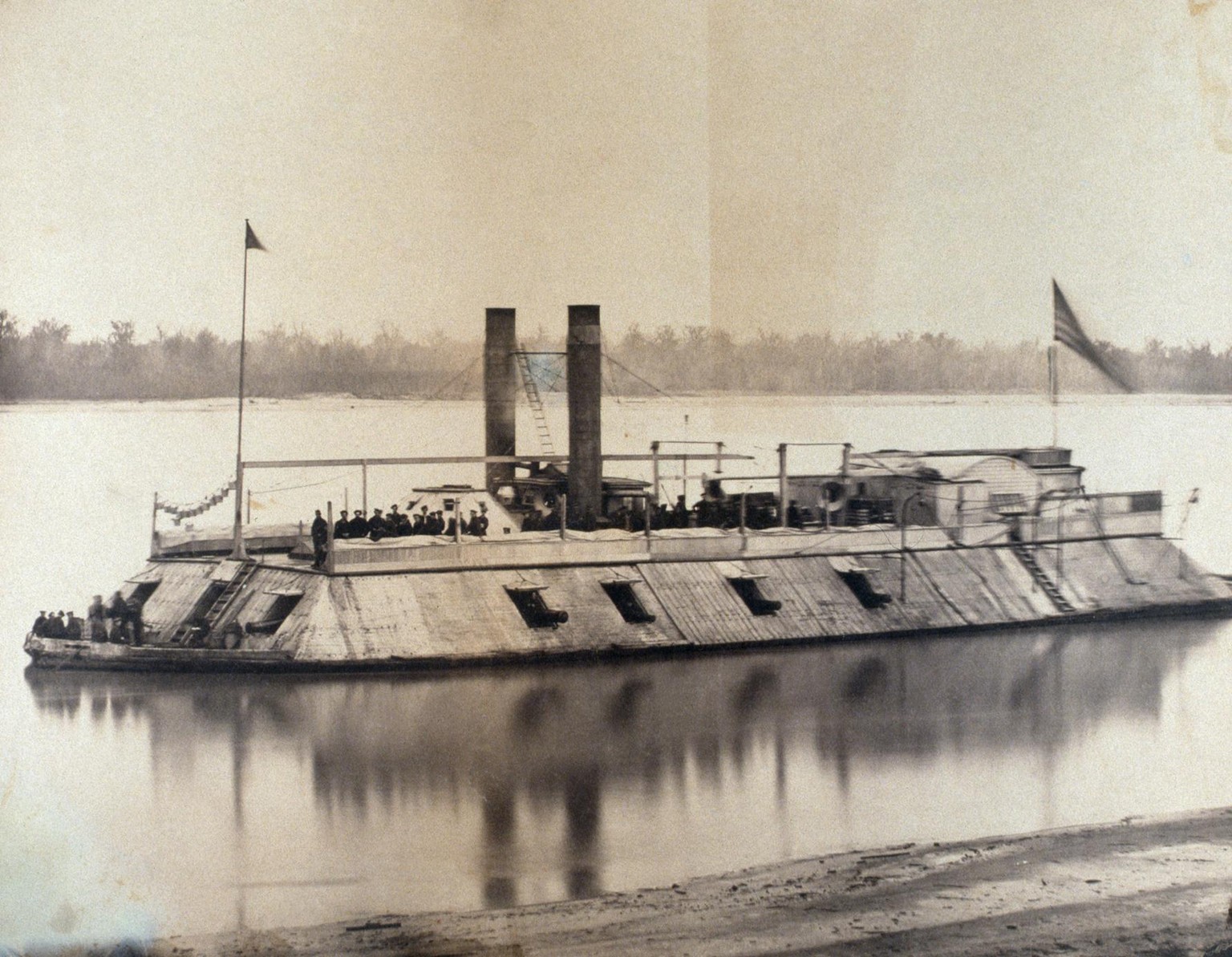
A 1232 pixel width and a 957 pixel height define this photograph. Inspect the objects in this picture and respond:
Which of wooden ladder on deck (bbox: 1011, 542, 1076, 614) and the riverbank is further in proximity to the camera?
wooden ladder on deck (bbox: 1011, 542, 1076, 614)

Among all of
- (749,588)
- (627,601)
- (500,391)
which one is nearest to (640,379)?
(500,391)

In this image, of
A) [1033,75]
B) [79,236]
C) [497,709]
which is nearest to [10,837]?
[497,709]

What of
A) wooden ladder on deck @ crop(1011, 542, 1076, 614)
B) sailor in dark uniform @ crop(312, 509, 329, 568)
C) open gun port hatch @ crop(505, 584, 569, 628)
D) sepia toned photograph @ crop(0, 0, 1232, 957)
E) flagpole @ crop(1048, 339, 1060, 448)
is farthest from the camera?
wooden ladder on deck @ crop(1011, 542, 1076, 614)

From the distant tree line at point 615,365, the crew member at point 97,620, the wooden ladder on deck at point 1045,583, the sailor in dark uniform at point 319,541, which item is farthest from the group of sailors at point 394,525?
the wooden ladder on deck at point 1045,583

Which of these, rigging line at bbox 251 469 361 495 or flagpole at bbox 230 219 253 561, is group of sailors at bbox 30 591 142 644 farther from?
rigging line at bbox 251 469 361 495

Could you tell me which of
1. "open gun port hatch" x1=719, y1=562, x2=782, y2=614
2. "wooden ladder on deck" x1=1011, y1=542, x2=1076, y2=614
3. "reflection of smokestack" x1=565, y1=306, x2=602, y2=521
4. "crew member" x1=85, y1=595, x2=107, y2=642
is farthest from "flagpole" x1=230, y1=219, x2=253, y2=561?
"wooden ladder on deck" x1=1011, y1=542, x2=1076, y2=614

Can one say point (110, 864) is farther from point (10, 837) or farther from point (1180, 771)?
point (1180, 771)
